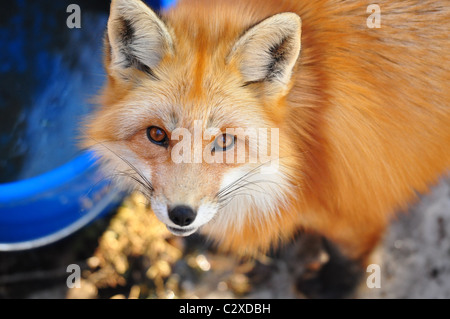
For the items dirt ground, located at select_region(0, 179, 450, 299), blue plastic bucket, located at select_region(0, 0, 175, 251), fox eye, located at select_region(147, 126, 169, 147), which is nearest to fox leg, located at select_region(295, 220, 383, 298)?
dirt ground, located at select_region(0, 179, 450, 299)

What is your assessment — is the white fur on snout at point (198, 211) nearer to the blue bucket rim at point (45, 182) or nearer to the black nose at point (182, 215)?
the black nose at point (182, 215)

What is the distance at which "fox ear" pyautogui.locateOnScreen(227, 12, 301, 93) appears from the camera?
2.88 ft

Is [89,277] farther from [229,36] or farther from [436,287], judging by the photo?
[436,287]

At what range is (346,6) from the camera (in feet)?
3.61

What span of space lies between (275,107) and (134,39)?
0.37 meters

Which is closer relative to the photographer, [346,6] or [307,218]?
[346,6]

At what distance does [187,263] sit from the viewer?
1735 millimetres

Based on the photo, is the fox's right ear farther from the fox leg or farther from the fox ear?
the fox leg

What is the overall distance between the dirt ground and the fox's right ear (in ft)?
2.63

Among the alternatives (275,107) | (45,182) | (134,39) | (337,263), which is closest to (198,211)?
(275,107)

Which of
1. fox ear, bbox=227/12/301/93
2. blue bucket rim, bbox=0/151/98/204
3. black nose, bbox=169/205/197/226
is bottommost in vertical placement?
black nose, bbox=169/205/197/226

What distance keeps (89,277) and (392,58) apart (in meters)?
1.33

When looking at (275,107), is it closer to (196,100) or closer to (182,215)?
(196,100)
